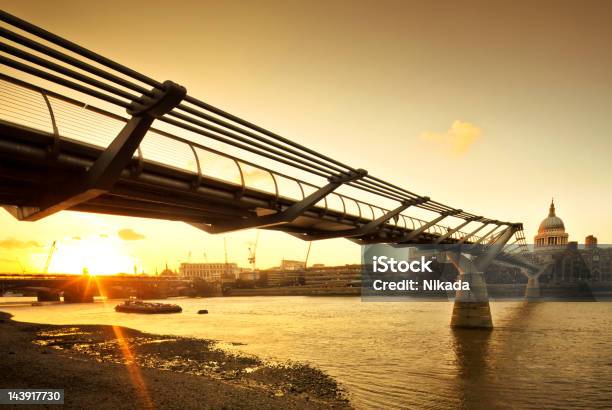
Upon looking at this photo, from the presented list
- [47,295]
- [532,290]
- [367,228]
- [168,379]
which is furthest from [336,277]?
[168,379]

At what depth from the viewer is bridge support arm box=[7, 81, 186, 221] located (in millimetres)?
11297

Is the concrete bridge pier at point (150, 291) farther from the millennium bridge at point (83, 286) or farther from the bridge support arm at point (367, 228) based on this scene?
the bridge support arm at point (367, 228)

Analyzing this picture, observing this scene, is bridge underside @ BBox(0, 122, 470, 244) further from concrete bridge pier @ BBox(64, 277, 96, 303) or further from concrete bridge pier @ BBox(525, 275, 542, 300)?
concrete bridge pier @ BBox(64, 277, 96, 303)

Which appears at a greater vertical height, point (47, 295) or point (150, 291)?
point (47, 295)

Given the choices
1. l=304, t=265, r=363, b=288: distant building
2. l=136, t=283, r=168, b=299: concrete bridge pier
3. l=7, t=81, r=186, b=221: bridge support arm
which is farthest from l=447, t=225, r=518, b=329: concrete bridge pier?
l=304, t=265, r=363, b=288: distant building

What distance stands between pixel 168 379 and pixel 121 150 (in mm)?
11502

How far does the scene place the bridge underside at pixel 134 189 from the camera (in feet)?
38.1

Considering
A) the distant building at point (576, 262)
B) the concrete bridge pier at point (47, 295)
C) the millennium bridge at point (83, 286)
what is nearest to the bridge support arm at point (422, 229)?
the millennium bridge at point (83, 286)

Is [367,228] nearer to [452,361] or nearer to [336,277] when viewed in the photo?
[452,361]

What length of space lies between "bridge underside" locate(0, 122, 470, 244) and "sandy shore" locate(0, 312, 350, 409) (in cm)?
699

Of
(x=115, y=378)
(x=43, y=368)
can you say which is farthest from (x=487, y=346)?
(x=43, y=368)

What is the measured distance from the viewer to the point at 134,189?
52.6 feet

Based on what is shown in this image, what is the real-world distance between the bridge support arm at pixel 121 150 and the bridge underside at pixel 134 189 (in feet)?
1.19

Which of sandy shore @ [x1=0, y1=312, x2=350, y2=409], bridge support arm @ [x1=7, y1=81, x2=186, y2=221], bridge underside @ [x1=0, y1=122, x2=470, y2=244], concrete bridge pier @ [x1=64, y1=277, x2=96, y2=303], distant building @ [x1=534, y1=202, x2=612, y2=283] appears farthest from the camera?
distant building @ [x1=534, y1=202, x2=612, y2=283]
